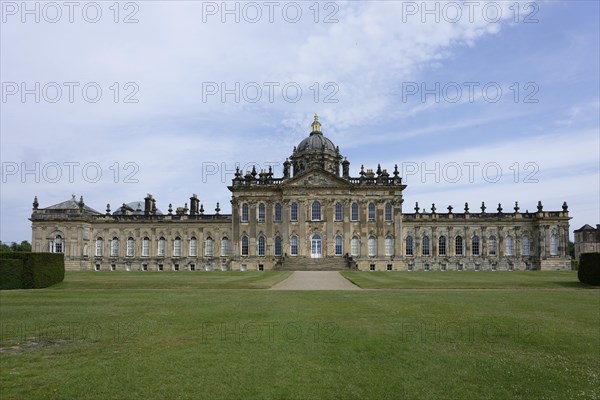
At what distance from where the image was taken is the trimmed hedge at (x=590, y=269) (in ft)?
101

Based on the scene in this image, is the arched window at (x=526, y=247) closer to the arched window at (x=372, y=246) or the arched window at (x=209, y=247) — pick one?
the arched window at (x=372, y=246)

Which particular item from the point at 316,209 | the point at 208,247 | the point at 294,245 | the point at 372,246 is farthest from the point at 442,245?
the point at 208,247

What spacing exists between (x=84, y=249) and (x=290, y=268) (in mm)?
27421

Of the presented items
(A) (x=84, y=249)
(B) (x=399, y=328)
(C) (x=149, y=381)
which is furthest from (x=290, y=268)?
(C) (x=149, y=381)

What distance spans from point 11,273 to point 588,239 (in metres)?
106

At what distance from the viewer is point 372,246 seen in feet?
191

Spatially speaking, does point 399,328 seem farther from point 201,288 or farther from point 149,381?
point 201,288

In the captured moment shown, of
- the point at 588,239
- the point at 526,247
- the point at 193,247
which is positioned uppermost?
the point at 193,247

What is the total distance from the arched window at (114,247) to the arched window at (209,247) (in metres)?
11.4

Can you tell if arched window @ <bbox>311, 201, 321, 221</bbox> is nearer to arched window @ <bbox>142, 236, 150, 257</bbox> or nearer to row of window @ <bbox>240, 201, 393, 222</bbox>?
row of window @ <bbox>240, 201, 393, 222</bbox>

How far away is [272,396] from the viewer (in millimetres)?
9109

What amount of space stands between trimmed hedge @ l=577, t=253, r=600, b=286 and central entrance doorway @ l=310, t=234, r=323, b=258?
1178 inches

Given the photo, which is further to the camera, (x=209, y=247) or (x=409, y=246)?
(x=209, y=247)

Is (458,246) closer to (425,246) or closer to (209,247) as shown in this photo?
(425,246)
